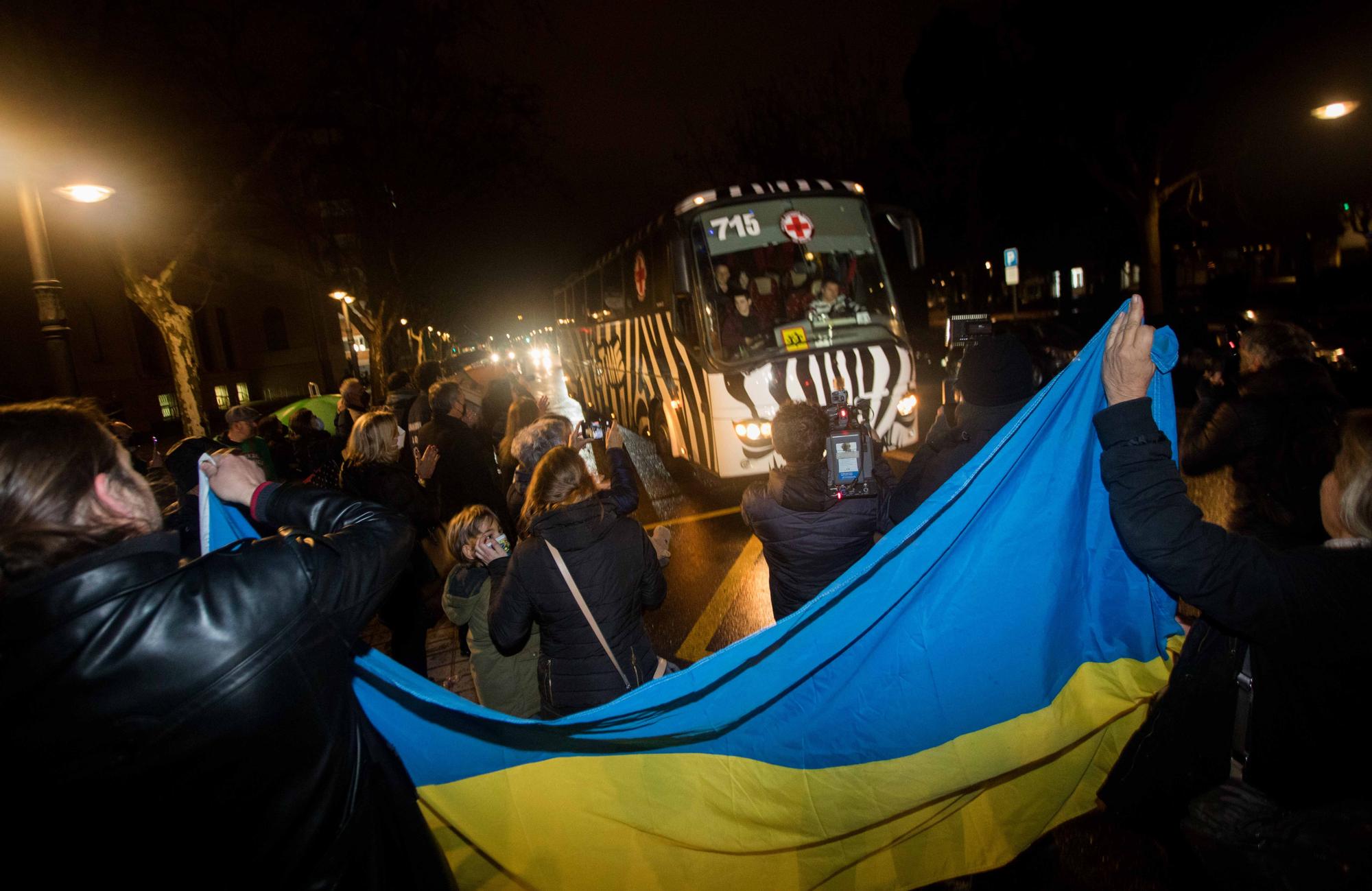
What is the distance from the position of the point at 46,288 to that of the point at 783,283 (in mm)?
6550

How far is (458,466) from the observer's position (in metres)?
5.11

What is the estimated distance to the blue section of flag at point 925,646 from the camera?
6.55 feet

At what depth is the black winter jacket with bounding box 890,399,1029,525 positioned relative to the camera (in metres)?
3.17

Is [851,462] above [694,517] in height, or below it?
above

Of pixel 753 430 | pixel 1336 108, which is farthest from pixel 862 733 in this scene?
pixel 1336 108

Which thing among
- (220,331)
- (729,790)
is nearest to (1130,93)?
(729,790)

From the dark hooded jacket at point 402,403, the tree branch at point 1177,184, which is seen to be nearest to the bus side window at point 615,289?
the dark hooded jacket at point 402,403

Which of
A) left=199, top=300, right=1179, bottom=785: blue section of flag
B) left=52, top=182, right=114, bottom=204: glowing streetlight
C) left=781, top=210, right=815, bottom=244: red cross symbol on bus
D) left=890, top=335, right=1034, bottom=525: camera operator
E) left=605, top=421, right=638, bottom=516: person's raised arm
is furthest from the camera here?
left=781, top=210, right=815, bottom=244: red cross symbol on bus

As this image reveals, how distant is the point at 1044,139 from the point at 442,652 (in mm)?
24340

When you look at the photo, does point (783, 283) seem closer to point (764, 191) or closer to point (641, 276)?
point (764, 191)

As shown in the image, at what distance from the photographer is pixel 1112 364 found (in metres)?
1.89

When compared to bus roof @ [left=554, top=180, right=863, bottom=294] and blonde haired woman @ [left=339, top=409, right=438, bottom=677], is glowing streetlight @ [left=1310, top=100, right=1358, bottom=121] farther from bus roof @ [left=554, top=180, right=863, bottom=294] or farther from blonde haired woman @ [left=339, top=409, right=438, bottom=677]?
blonde haired woman @ [left=339, top=409, right=438, bottom=677]

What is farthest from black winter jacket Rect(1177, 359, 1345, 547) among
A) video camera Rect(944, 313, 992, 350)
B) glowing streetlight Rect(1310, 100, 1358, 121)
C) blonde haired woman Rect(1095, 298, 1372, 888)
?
glowing streetlight Rect(1310, 100, 1358, 121)

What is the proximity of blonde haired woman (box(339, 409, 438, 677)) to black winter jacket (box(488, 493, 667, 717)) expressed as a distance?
1.59 metres
